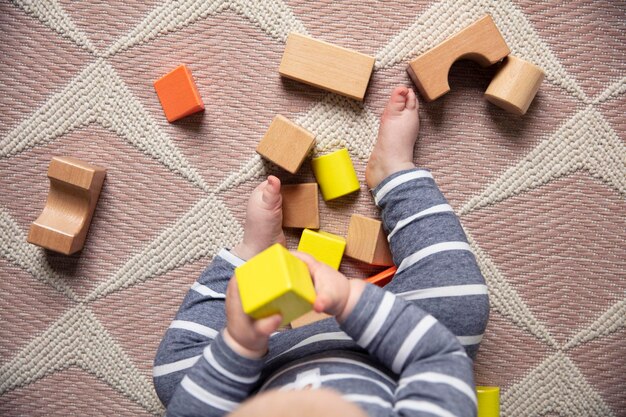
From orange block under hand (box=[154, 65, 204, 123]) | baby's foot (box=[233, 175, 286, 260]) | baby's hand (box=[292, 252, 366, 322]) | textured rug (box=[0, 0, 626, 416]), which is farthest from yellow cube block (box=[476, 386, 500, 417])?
orange block under hand (box=[154, 65, 204, 123])

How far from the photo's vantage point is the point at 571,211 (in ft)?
2.84

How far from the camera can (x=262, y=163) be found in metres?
0.88

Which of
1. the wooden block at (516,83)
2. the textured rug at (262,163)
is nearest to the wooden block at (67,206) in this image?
the textured rug at (262,163)

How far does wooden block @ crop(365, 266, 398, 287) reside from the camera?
2.75 ft

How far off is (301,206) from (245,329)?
270 millimetres

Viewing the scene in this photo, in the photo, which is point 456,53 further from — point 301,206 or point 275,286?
point 275,286

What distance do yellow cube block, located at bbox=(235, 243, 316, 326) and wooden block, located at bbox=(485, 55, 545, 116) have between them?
0.44 meters

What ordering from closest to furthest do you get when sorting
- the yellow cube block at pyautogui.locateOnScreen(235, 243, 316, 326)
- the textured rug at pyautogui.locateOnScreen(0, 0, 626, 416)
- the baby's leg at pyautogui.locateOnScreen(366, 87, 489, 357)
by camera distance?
1. the yellow cube block at pyautogui.locateOnScreen(235, 243, 316, 326)
2. the baby's leg at pyautogui.locateOnScreen(366, 87, 489, 357)
3. the textured rug at pyautogui.locateOnScreen(0, 0, 626, 416)

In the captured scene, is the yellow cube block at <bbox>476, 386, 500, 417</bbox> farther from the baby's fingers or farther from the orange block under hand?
the orange block under hand

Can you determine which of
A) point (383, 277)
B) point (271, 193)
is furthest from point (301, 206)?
point (383, 277)

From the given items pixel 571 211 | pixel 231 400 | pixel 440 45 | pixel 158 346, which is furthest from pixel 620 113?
pixel 158 346

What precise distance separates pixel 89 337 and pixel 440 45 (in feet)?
2.46

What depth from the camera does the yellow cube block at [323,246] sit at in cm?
84

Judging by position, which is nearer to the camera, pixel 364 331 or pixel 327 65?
pixel 364 331
